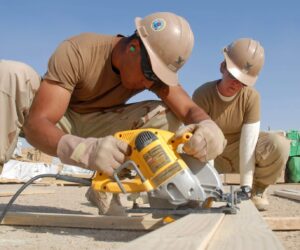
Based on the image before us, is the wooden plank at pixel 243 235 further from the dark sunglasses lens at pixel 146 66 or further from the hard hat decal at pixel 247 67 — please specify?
the hard hat decal at pixel 247 67

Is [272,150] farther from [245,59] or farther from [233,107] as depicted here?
[245,59]

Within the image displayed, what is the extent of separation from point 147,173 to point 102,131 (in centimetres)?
128

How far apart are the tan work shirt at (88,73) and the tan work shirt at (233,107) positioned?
1.36 metres

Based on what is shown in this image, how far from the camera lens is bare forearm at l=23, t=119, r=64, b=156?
258 cm

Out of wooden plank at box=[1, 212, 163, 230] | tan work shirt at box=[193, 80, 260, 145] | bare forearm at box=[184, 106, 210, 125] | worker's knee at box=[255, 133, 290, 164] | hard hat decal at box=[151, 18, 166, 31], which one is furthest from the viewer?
tan work shirt at box=[193, 80, 260, 145]

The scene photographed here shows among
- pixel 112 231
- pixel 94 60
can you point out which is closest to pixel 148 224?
pixel 112 231

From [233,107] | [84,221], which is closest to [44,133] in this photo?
[84,221]

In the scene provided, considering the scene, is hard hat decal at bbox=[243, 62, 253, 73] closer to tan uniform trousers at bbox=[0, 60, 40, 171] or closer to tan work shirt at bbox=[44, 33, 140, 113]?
tan work shirt at bbox=[44, 33, 140, 113]

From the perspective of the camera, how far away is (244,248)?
1.47 metres

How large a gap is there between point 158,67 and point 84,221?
115 cm

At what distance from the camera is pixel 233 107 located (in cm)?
456

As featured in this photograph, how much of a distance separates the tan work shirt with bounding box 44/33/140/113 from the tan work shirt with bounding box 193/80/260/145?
136 centimetres

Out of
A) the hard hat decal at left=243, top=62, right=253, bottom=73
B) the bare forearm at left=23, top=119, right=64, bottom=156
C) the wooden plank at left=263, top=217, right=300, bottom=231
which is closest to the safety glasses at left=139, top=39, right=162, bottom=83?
the bare forearm at left=23, top=119, right=64, bottom=156

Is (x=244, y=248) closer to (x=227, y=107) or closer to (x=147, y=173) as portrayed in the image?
(x=147, y=173)
